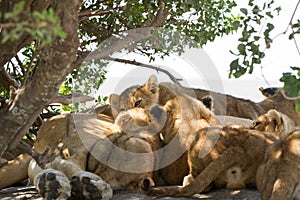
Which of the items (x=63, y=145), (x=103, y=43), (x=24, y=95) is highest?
(x=103, y=43)

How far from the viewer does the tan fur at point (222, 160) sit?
16.0 feet

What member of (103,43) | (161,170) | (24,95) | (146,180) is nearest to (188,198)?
(146,180)

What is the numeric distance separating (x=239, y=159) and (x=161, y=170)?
35.8 inches

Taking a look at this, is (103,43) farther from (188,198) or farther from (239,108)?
(188,198)

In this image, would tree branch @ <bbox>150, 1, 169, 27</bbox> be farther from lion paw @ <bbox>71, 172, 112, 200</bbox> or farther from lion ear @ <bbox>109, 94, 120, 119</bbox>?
lion paw @ <bbox>71, 172, 112, 200</bbox>

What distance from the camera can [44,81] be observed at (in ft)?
11.4

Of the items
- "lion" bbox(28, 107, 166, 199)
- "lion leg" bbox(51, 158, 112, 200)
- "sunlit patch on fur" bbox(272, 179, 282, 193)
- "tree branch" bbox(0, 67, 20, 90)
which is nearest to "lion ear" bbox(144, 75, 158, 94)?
"lion" bbox(28, 107, 166, 199)

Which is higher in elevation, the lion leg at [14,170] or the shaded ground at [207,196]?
the lion leg at [14,170]

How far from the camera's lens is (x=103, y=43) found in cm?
766

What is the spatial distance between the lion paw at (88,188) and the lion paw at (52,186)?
0.29 ft

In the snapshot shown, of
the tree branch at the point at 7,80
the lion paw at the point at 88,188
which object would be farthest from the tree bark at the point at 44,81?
the tree branch at the point at 7,80

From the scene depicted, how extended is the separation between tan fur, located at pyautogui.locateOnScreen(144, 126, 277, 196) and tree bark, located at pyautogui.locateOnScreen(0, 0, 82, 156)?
157cm

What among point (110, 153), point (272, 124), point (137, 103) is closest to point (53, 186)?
point (110, 153)

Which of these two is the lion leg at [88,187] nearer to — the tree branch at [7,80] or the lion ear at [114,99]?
the lion ear at [114,99]
